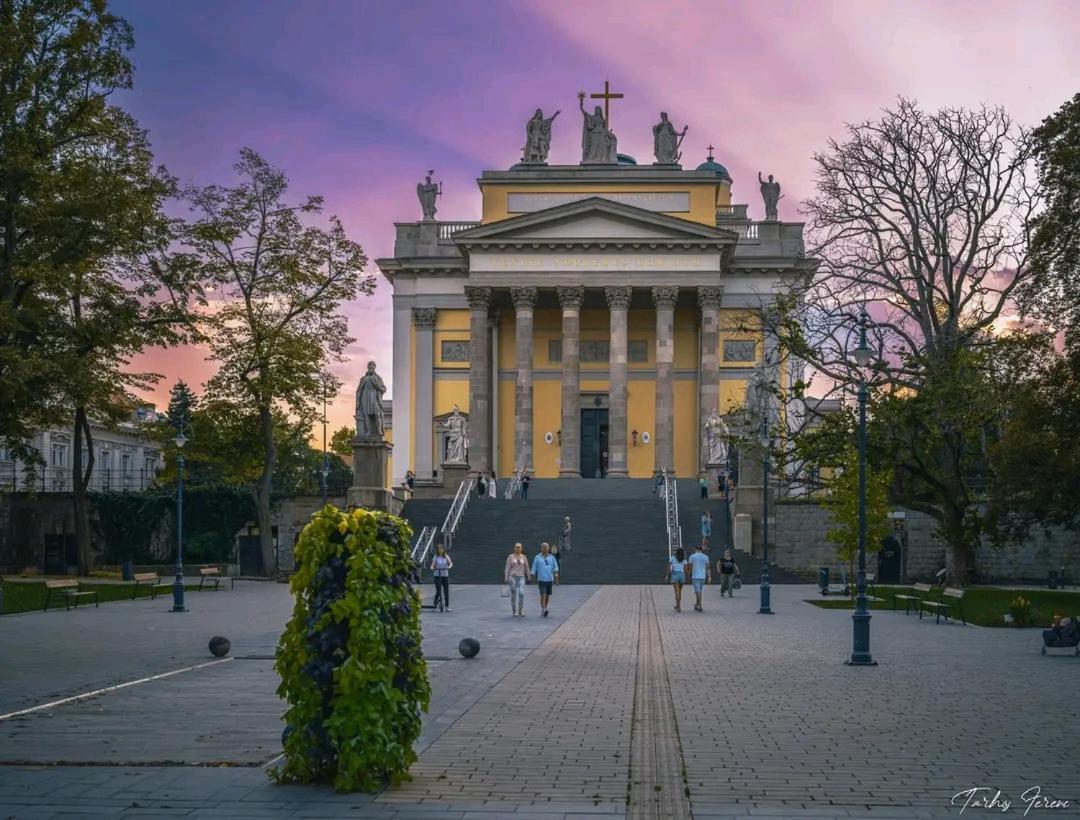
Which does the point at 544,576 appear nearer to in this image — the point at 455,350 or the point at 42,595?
the point at 42,595

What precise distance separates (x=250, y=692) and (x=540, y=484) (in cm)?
4737

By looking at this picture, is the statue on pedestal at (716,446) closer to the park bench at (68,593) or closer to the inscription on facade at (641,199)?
the inscription on facade at (641,199)

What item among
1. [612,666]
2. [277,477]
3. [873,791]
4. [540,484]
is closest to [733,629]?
[612,666]

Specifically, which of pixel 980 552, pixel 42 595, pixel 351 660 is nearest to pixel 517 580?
pixel 42 595

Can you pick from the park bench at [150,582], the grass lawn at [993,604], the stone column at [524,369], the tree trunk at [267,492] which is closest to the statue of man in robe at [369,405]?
the tree trunk at [267,492]

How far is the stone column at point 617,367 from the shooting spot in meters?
66.4

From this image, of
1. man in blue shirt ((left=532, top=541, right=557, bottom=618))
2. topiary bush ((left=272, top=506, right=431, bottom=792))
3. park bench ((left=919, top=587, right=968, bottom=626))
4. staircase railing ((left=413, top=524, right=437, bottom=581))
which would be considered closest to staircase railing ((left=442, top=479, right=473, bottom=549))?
staircase railing ((left=413, top=524, right=437, bottom=581))

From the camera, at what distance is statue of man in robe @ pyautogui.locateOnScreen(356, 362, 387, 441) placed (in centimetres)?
4959

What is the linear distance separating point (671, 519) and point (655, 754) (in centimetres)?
3900

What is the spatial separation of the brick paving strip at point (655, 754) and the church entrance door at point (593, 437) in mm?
53072

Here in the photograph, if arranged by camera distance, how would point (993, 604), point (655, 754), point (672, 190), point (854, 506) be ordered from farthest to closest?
1. point (672, 190)
2. point (854, 506)
3. point (993, 604)
4. point (655, 754)

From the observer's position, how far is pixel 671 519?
49562 mm

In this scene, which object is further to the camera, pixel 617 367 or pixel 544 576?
pixel 617 367

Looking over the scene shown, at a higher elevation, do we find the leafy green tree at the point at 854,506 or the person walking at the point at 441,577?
the leafy green tree at the point at 854,506
